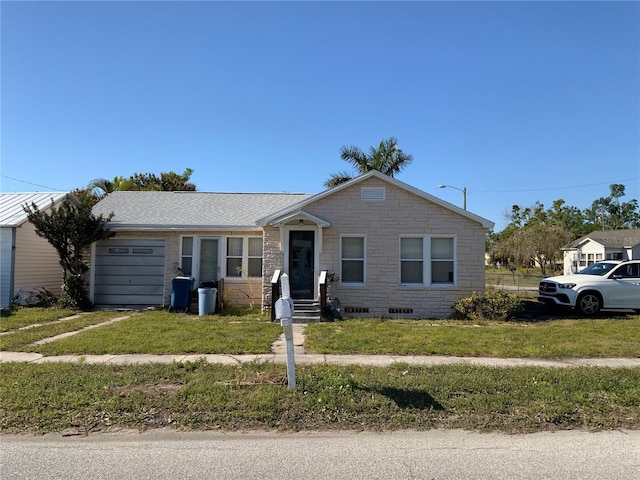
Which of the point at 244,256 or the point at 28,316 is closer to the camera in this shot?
the point at 28,316

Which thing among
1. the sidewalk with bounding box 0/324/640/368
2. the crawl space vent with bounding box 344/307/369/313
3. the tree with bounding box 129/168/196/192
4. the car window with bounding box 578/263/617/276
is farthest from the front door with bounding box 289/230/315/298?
the tree with bounding box 129/168/196/192

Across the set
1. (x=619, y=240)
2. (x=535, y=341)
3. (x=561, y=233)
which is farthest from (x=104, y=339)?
(x=619, y=240)

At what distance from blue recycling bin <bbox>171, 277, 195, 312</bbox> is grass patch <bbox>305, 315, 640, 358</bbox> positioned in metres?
4.94

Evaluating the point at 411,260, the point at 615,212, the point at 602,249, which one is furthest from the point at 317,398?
the point at 615,212

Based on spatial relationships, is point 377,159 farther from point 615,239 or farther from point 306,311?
point 615,239

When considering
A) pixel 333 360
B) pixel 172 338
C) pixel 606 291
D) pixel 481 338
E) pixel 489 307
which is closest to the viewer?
pixel 333 360

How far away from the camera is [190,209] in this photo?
1677cm

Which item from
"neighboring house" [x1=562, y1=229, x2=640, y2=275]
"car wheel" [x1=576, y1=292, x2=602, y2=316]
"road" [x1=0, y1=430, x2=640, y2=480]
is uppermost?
"neighboring house" [x1=562, y1=229, x2=640, y2=275]

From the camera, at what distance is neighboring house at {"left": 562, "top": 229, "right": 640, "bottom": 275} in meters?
36.9

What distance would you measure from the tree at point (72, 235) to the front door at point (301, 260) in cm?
648

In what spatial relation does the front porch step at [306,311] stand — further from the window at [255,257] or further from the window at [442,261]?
the window at [442,261]

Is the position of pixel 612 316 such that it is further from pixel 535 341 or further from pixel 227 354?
pixel 227 354

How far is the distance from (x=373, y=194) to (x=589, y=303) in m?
7.83

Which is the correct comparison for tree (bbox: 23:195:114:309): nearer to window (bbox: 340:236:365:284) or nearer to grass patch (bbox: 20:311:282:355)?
grass patch (bbox: 20:311:282:355)
